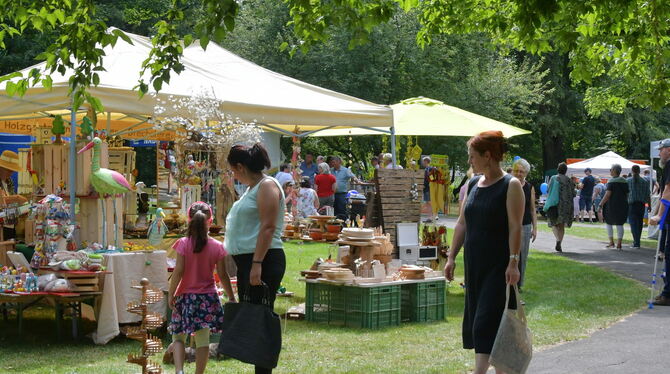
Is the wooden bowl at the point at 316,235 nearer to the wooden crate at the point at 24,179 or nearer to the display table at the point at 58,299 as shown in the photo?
the wooden crate at the point at 24,179

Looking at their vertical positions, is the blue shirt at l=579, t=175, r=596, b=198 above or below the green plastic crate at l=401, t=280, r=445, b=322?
above

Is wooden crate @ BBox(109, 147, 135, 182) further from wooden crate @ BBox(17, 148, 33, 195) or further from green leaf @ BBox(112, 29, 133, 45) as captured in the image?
green leaf @ BBox(112, 29, 133, 45)

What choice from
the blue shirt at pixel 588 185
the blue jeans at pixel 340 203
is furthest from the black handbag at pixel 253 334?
the blue shirt at pixel 588 185

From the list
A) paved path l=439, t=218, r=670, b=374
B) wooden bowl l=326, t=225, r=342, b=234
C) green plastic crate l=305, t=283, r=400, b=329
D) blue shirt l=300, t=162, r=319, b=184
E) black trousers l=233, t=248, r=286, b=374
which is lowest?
paved path l=439, t=218, r=670, b=374

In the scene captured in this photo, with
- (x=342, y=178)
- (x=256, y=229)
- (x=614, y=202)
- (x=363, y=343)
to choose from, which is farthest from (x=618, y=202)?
(x=256, y=229)

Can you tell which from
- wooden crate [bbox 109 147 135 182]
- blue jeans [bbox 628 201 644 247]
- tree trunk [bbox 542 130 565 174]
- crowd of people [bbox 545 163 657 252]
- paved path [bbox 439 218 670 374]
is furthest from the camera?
tree trunk [bbox 542 130 565 174]

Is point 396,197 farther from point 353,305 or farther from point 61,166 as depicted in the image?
point 61,166

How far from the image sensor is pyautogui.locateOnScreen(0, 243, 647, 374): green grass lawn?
7.67 m

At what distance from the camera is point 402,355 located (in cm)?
823

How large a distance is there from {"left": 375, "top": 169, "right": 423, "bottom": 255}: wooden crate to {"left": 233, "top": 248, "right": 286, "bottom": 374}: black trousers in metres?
6.18

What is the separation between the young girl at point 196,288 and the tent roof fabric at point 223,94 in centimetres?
293

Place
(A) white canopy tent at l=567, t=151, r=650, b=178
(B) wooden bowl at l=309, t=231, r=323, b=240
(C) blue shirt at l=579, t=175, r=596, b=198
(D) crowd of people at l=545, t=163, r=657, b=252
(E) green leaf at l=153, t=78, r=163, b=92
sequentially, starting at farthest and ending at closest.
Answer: (A) white canopy tent at l=567, t=151, r=650, b=178 < (C) blue shirt at l=579, t=175, r=596, b=198 < (B) wooden bowl at l=309, t=231, r=323, b=240 < (D) crowd of people at l=545, t=163, r=657, b=252 < (E) green leaf at l=153, t=78, r=163, b=92

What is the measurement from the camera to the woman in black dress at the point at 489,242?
588cm

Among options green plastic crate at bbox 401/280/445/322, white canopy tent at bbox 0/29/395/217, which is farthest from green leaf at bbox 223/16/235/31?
green plastic crate at bbox 401/280/445/322
